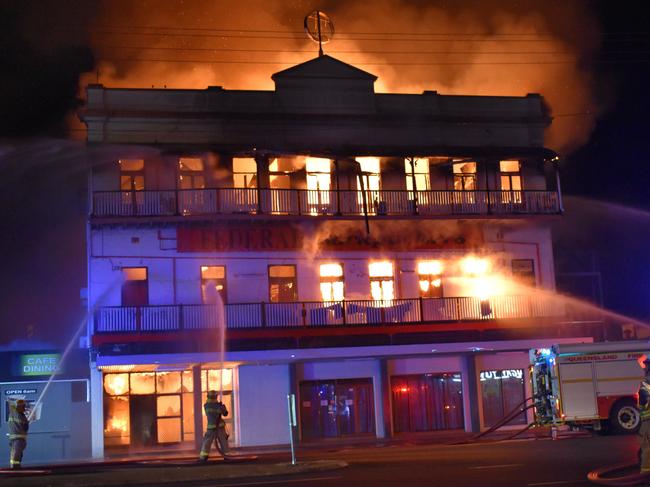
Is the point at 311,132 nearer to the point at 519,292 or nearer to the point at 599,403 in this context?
the point at 519,292

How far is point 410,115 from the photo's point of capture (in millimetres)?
33000

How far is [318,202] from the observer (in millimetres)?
31094

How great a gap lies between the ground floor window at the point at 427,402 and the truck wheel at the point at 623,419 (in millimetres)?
8572

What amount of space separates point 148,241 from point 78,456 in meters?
7.58

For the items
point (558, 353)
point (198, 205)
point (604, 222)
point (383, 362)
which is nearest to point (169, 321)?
point (198, 205)

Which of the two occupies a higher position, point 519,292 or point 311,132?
point 311,132

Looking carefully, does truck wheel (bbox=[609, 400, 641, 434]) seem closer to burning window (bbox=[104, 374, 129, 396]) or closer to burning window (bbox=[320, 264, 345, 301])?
burning window (bbox=[320, 264, 345, 301])

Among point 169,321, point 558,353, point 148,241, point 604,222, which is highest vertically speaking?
point 604,222

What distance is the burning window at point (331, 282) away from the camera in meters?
31.3

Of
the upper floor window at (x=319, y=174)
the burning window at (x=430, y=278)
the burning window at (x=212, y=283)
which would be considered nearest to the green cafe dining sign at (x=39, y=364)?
the burning window at (x=212, y=283)

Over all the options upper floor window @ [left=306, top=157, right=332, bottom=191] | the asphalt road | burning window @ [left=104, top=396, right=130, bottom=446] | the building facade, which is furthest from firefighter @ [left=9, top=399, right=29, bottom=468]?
upper floor window @ [left=306, top=157, right=332, bottom=191]

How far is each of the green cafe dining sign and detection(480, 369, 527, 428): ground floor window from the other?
50.2ft

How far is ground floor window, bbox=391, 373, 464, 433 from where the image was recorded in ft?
103

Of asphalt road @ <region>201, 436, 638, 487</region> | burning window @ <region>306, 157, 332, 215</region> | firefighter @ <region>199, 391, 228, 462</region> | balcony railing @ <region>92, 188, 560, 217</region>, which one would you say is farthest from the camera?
burning window @ <region>306, 157, 332, 215</region>
